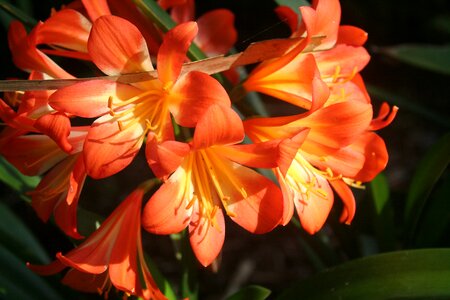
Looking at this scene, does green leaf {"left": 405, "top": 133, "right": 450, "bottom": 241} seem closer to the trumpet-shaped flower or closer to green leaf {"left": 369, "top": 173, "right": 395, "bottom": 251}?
green leaf {"left": 369, "top": 173, "right": 395, "bottom": 251}

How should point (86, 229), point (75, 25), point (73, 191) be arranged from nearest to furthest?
point (73, 191) < point (75, 25) < point (86, 229)

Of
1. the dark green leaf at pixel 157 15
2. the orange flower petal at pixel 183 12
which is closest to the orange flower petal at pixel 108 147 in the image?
the dark green leaf at pixel 157 15

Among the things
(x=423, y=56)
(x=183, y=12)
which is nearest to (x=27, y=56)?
(x=183, y=12)

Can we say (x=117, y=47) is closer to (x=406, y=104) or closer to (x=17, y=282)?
(x=17, y=282)

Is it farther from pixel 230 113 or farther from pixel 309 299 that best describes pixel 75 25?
pixel 309 299

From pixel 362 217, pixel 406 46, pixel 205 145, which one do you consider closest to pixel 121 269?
pixel 205 145

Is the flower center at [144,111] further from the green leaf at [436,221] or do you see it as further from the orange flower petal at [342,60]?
the green leaf at [436,221]
